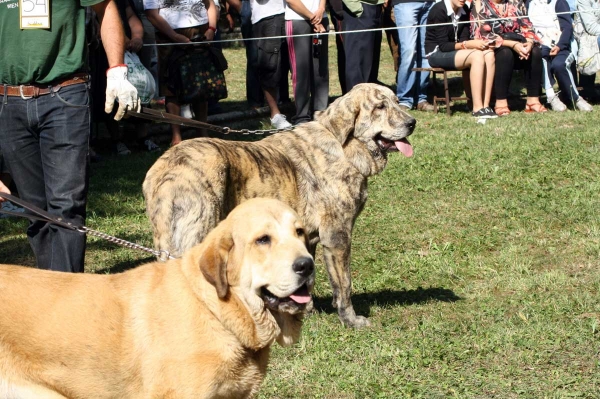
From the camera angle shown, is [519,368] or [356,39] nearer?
[519,368]

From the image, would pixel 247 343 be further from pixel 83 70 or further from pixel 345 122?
pixel 345 122

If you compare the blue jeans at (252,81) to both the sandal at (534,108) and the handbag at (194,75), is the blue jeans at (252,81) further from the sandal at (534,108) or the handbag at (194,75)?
the sandal at (534,108)

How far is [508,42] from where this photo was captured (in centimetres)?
1441

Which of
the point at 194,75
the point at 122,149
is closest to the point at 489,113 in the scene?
the point at 194,75

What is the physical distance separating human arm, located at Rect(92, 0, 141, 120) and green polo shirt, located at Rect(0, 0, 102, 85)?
21 cm

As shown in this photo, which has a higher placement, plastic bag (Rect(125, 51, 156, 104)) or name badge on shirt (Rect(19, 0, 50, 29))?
name badge on shirt (Rect(19, 0, 50, 29))

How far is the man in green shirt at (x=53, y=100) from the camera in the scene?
18.1ft

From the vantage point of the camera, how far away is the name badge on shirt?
547 centimetres

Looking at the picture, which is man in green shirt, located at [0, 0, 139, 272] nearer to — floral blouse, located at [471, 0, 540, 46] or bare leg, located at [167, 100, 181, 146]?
bare leg, located at [167, 100, 181, 146]

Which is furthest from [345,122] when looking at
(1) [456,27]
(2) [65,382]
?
(1) [456,27]

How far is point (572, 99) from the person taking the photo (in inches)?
587

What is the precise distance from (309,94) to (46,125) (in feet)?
24.1

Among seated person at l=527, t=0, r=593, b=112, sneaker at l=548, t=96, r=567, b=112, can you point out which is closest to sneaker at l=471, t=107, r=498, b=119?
sneaker at l=548, t=96, r=567, b=112

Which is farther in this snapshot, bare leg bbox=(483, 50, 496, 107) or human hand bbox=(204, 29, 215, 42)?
bare leg bbox=(483, 50, 496, 107)
